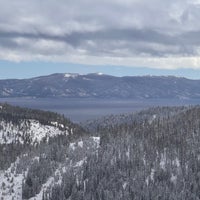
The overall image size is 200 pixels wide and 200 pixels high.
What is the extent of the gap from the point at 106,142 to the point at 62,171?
25.5 m

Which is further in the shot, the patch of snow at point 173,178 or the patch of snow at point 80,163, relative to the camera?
the patch of snow at point 80,163

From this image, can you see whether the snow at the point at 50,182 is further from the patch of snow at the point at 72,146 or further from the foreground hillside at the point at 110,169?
the patch of snow at the point at 72,146

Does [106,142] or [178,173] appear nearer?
[178,173]

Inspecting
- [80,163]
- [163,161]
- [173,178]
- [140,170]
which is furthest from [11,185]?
[173,178]

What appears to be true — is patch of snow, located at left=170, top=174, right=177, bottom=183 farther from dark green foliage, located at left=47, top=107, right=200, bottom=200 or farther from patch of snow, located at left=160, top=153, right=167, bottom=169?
patch of snow, located at left=160, top=153, right=167, bottom=169

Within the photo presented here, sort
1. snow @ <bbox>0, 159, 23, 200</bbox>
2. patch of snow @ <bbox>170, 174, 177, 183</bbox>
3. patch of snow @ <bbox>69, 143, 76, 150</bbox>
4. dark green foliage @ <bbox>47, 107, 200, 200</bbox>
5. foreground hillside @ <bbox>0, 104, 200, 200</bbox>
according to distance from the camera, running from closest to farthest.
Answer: dark green foliage @ <bbox>47, 107, 200, 200</bbox> < foreground hillside @ <bbox>0, 104, 200, 200</bbox> < patch of snow @ <bbox>170, 174, 177, 183</bbox> < snow @ <bbox>0, 159, 23, 200</bbox> < patch of snow @ <bbox>69, 143, 76, 150</bbox>

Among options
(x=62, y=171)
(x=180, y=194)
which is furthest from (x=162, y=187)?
(x=62, y=171)

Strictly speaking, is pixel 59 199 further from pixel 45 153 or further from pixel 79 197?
pixel 45 153

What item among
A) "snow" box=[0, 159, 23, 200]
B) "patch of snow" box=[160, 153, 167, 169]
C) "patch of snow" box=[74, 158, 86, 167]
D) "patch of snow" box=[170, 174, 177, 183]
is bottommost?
"snow" box=[0, 159, 23, 200]

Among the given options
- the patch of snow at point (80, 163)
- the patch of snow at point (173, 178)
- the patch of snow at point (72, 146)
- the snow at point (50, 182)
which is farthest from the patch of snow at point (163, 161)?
the patch of snow at point (72, 146)

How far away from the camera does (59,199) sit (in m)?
140

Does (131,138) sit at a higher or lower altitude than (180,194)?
higher

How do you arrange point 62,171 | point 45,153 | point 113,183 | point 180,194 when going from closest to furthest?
1. point 180,194
2. point 113,183
3. point 62,171
4. point 45,153

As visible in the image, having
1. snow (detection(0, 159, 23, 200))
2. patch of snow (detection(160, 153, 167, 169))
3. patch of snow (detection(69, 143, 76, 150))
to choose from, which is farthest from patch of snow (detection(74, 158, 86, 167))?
patch of snow (detection(160, 153, 167, 169))
